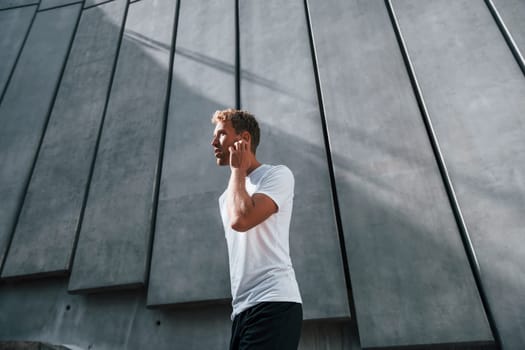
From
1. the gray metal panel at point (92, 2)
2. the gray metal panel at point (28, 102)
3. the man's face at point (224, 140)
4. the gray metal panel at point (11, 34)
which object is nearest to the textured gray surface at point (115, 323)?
the gray metal panel at point (28, 102)

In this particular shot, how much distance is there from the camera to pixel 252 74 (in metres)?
3.83

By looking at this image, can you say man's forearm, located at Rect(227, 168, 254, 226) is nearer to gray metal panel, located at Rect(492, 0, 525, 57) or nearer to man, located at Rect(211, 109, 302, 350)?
man, located at Rect(211, 109, 302, 350)

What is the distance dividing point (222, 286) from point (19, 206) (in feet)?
8.59

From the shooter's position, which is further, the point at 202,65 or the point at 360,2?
the point at 202,65

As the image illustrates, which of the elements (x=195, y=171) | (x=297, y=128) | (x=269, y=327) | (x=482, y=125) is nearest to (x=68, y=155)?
(x=195, y=171)

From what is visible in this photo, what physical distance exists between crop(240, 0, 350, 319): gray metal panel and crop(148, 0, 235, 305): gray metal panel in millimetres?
282

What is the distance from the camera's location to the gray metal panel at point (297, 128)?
2.69 metres

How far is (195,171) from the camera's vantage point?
3445mm

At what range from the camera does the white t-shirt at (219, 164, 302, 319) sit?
1326 mm

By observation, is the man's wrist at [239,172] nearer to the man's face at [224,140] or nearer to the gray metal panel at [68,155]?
the man's face at [224,140]

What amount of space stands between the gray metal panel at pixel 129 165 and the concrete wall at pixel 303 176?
19 millimetres

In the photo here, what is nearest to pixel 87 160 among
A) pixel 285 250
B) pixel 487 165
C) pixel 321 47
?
pixel 321 47

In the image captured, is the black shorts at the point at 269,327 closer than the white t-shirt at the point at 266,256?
Yes

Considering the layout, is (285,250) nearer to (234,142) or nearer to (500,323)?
(234,142)
